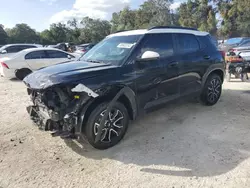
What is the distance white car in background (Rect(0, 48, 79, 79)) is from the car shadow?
636 cm

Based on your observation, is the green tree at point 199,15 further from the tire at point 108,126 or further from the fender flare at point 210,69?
the tire at point 108,126

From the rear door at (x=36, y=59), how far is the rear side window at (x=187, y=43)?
734 cm

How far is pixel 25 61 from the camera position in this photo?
9.97m

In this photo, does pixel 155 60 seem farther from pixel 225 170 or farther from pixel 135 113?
pixel 225 170

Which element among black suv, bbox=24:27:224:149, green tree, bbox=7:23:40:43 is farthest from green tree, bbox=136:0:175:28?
black suv, bbox=24:27:224:149

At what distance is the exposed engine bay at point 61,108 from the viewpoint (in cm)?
329

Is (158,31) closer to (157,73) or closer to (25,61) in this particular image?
(157,73)

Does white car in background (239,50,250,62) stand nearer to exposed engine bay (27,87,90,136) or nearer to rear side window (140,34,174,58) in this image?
rear side window (140,34,174,58)

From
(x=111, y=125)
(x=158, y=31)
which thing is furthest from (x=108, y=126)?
(x=158, y=31)

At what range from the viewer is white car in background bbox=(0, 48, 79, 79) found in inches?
386

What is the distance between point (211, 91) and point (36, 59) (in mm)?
7893

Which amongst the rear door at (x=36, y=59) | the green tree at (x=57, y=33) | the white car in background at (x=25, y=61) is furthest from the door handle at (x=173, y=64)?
the green tree at (x=57, y=33)

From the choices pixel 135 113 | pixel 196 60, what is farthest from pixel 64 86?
pixel 196 60

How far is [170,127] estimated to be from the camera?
4492 millimetres
